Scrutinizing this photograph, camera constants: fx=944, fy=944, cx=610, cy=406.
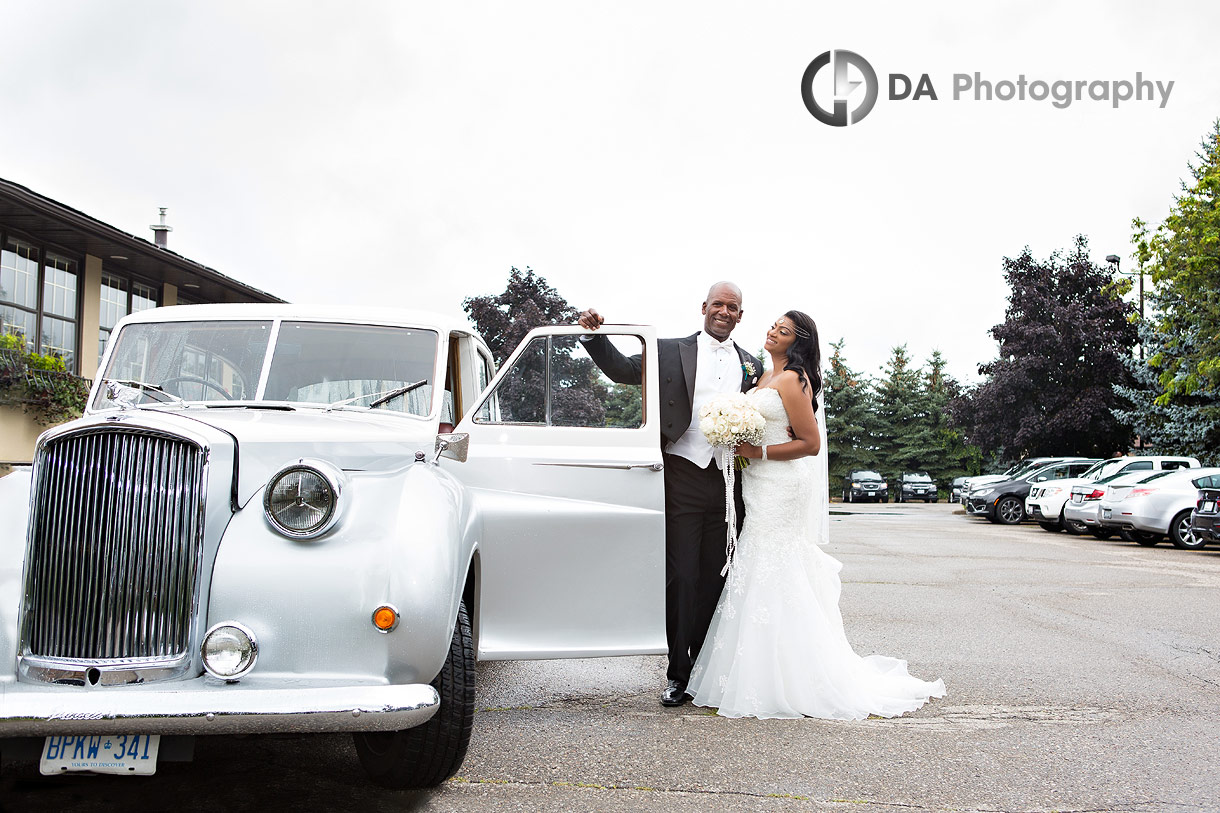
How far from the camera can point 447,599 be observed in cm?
327

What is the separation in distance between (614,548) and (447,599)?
5.34 feet

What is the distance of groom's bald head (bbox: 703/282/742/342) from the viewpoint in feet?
18.2

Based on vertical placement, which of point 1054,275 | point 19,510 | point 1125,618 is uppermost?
point 1054,275

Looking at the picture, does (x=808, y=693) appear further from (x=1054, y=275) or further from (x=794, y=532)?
(x=1054, y=275)

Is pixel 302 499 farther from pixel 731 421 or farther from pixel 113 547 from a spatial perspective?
pixel 731 421

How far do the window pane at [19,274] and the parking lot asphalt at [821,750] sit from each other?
1228cm

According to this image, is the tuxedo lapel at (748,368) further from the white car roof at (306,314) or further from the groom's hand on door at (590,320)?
the white car roof at (306,314)

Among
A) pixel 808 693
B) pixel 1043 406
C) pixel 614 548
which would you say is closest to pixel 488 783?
pixel 614 548

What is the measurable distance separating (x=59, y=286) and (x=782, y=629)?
1523 cm

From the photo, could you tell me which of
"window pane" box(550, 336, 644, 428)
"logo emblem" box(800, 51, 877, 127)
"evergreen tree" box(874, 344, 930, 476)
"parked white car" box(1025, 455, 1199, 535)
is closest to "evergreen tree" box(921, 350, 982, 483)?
"evergreen tree" box(874, 344, 930, 476)

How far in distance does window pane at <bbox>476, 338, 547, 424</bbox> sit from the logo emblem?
11254mm

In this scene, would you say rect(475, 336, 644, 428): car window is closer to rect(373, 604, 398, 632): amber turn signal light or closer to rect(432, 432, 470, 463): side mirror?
rect(432, 432, 470, 463): side mirror

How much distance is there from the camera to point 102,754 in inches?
115

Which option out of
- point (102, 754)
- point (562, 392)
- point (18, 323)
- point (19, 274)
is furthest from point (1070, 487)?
point (102, 754)
